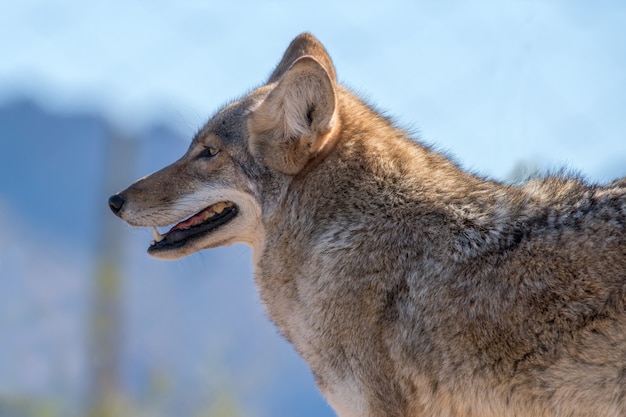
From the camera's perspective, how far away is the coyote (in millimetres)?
5422

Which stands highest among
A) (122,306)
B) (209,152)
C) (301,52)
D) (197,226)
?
(122,306)

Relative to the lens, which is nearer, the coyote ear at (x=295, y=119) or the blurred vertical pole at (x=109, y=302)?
the coyote ear at (x=295, y=119)

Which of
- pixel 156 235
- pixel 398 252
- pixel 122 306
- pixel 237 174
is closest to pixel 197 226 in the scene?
pixel 156 235

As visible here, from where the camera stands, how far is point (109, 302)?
13.4 meters

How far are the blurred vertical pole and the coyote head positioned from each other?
4941mm

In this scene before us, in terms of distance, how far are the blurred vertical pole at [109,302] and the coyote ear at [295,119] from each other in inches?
209

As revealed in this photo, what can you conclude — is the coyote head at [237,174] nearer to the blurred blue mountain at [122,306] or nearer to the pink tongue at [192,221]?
the pink tongue at [192,221]

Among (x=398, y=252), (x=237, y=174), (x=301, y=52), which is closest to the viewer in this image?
(x=398, y=252)

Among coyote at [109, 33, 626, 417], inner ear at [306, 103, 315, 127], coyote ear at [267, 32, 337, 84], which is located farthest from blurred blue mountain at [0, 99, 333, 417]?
coyote ear at [267, 32, 337, 84]

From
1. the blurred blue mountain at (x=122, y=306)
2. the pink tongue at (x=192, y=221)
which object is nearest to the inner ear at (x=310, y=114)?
the pink tongue at (x=192, y=221)

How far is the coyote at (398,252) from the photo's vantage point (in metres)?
5.42

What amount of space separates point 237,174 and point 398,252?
1219 mm

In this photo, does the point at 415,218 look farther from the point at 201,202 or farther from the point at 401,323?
the point at 201,202

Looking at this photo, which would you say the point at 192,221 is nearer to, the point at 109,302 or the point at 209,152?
the point at 209,152
